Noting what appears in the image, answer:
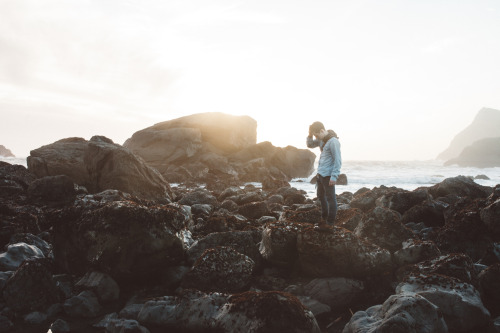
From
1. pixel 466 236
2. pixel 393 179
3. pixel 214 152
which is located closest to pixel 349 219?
pixel 466 236

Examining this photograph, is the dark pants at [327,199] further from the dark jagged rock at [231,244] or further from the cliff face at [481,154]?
the cliff face at [481,154]

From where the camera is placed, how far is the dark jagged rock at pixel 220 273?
4793mm

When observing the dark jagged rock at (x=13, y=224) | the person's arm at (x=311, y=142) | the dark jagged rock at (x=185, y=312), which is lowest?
the dark jagged rock at (x=185, y=312)

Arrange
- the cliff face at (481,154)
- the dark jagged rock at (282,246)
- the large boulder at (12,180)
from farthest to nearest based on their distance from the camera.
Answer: the cliff face at (481,154) < the large boulder at (12,180) < the dark jagged rock at (282,246)

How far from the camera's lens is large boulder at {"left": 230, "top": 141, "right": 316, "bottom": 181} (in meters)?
46.9

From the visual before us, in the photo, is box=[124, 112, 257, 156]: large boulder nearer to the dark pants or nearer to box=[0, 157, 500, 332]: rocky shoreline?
box=[0, 157, 500, 332]: rocky shoreline

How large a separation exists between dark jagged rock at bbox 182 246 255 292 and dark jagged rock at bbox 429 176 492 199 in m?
12.1

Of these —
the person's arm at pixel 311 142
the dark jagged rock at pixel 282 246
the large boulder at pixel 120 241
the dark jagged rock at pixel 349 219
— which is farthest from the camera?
the dark jagged rock at pixel 349 219

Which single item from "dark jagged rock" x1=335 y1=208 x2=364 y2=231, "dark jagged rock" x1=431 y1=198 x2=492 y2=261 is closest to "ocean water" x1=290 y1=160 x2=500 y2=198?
"dark jagged rock" x1=335 y1=208 x2=364 y2=231

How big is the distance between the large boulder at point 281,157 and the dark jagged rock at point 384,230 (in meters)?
39.4

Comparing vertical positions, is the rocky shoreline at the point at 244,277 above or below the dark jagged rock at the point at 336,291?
above

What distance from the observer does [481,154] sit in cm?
10956

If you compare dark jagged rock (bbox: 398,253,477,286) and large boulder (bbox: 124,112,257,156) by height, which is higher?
large boulder (bbox: 124,112,257,156)

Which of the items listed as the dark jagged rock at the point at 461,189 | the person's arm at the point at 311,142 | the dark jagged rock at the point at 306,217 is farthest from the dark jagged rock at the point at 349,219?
the dark jagged rock at the point at 461,189
